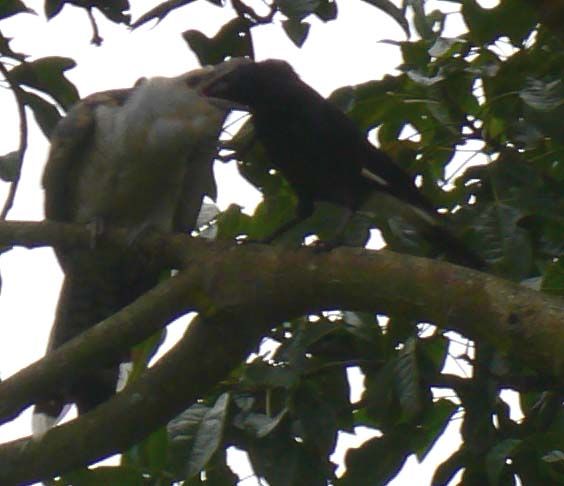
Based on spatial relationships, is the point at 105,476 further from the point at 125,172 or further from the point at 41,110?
the point at 125,172

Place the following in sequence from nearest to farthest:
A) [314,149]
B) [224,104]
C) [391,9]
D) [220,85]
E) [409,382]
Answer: [409,382], [391,9], [314,149], [220,85], [224,104]

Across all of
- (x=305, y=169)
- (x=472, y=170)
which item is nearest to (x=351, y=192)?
(x=305, y=169)

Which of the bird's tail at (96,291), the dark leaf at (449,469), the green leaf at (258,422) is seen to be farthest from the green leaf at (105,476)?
the dark leaf at (449,469)

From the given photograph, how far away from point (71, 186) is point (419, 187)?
119cm

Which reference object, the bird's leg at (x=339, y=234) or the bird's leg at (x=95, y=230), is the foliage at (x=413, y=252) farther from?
the bird's leg at (x=95, y=230)

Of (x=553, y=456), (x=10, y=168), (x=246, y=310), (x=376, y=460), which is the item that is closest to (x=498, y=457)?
(x=553, y=456)

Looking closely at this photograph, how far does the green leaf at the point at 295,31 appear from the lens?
3.13 metres

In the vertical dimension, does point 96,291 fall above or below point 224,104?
below

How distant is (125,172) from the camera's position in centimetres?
383

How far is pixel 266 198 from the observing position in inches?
139

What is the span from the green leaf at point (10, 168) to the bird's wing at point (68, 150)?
0.46 meters

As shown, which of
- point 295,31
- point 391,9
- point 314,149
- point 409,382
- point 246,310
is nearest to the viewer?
point 246,310

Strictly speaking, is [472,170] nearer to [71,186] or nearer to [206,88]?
[206,88]

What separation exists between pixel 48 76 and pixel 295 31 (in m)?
0.66
